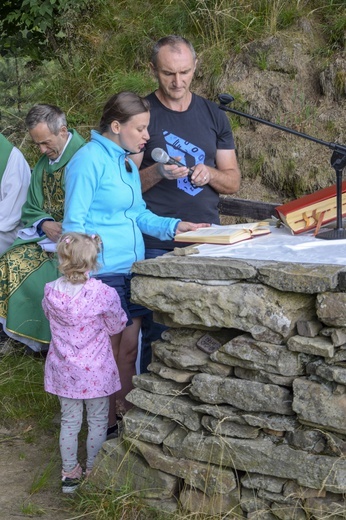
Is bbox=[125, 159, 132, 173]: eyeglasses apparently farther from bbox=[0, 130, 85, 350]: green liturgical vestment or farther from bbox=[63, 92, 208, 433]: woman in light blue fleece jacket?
bbox=[0, 130, 85, 350]: green liturgical vestment

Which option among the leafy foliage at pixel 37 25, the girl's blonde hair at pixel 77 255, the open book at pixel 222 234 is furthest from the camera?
the leafy foliage at pixel 37 25

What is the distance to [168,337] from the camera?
3760 millimetres

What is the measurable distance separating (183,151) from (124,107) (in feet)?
2.26

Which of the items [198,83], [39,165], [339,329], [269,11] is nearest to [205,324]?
[339,329]

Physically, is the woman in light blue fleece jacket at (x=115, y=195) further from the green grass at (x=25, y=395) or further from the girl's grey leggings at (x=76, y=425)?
the green grass at (x=25, y=395)

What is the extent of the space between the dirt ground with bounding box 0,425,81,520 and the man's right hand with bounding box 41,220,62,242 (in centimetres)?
124

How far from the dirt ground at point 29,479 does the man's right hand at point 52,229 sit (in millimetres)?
1245

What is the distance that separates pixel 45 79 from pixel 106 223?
5348mm

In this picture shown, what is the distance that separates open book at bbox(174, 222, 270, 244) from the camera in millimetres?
3779

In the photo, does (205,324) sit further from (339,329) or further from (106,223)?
(106,223)

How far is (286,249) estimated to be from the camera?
3617mm

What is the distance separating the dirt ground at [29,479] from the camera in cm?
385

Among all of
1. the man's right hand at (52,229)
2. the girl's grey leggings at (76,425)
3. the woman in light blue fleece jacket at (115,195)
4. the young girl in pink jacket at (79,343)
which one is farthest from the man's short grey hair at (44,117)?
the girl's grey leggings at (76,425)

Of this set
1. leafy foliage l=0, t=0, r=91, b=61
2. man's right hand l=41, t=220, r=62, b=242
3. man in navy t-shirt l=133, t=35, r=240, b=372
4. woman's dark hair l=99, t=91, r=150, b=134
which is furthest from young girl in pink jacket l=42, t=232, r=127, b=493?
leafy foliage l=0, t=0, r=91, b=61
